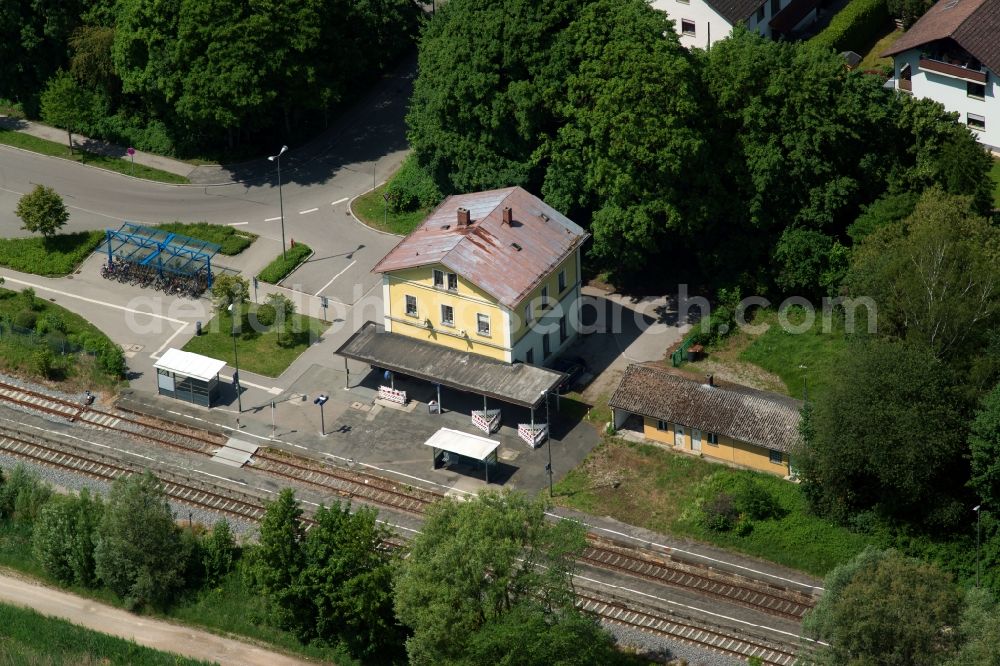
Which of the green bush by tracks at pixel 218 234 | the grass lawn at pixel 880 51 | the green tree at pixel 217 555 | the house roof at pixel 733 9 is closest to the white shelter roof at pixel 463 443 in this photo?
the green tree at pixel 217 555

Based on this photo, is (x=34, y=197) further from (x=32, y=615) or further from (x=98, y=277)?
(x=32, y=615)

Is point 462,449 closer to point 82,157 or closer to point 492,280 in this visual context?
point 492,280

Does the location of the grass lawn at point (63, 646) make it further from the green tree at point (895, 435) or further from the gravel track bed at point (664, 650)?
the green tree at point (895, 435)

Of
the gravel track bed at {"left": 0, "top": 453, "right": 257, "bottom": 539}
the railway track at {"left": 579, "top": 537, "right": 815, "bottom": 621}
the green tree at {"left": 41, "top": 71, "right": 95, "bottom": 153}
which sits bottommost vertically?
the railway track at {"left": 579, "top": 537, "right": 815, "bottom": 621}

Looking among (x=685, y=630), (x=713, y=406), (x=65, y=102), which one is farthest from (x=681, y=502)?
(x=65, y=102)

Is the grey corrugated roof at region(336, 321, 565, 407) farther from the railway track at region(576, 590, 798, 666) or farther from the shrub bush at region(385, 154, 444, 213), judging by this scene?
the shrub bush at region(385, 154, 444, 213)

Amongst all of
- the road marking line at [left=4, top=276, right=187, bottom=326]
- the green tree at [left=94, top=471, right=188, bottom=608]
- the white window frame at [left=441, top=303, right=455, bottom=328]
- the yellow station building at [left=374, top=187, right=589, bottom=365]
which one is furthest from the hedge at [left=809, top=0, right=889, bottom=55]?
the green tree at [left=94, top=471, right=188, bottom=608]

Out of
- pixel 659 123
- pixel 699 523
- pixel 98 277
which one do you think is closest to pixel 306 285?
pixel 98 277
